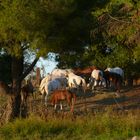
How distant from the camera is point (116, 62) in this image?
38.0 metres

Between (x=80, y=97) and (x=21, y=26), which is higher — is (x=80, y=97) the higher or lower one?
the lower one

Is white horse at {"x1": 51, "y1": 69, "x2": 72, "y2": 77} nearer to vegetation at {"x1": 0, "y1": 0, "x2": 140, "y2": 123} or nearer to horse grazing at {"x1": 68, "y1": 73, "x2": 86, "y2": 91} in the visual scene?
horse grazing at {"x1": 68, "y1": 73, "x2": 86, "y2": 91}

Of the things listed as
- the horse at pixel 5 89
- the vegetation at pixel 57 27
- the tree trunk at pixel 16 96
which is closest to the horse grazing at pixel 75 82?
the vegetation at pixel 57 27

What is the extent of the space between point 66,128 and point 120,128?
171 cm

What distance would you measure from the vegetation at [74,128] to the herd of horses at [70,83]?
5.80 meters

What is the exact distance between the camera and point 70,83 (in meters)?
31.1

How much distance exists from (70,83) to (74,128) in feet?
44.8

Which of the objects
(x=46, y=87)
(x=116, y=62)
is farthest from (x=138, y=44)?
(x=116, y=62)

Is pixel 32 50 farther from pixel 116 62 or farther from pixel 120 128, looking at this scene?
pixel 116 62

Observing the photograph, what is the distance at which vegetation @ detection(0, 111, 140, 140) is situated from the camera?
642 inches

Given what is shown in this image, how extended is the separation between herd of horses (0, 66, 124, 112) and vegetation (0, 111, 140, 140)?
19.0 feet

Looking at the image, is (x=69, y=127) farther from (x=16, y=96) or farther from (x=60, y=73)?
(x=60, y=73)

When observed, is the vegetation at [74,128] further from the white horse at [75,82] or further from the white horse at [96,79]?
the white horse at [96,79]

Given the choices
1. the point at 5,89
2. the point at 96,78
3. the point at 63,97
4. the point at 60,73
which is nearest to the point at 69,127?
the point at 5,89
